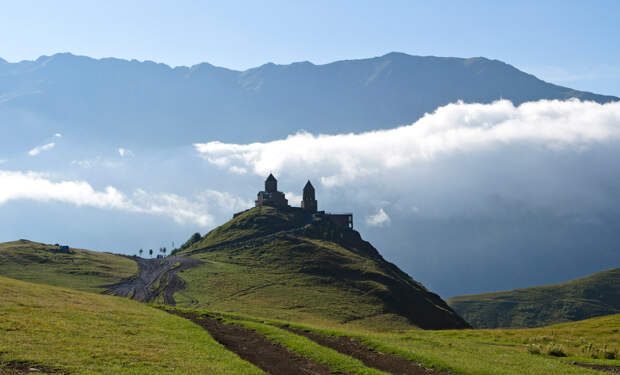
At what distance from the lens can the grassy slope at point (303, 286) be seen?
100188mm

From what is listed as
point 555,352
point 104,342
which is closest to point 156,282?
point 104,342

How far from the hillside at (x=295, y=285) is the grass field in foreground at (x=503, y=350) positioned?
116 feet

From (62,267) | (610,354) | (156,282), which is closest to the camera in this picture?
(610,354)

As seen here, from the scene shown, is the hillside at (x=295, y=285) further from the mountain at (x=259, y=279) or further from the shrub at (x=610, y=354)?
the shrub at (x=610, y=354)

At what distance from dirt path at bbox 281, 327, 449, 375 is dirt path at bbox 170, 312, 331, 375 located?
166 inches

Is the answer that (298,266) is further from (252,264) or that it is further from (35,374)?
(35,374)

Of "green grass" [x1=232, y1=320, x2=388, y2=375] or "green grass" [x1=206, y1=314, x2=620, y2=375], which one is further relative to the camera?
"green grass" [x1=206, y1=314, x2=620, y2=375]

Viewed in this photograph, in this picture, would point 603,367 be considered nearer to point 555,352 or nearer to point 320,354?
point 555,352

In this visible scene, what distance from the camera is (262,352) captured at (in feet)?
122

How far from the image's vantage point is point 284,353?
36.9 metres

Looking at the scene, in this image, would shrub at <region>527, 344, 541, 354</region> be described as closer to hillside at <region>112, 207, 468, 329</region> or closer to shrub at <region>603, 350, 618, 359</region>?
shrub at <region>603, 350, 618, 359</region>

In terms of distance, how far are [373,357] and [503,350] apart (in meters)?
12.0

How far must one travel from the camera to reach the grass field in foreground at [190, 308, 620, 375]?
32438mm

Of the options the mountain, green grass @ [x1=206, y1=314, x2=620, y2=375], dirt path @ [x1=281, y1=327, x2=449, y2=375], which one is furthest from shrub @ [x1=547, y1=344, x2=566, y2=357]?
the mountain
